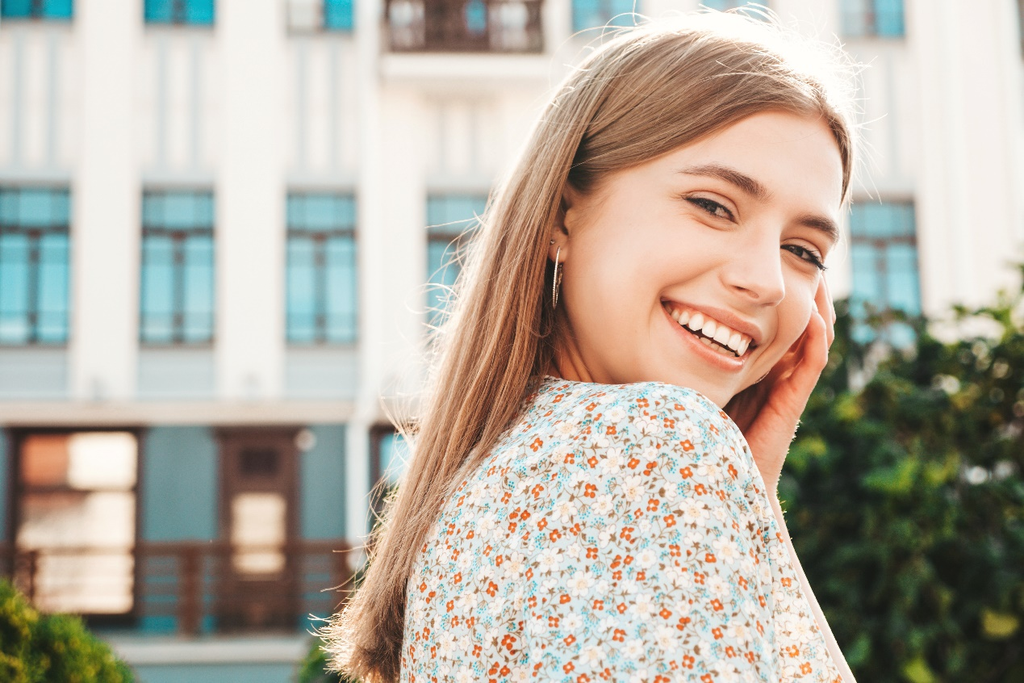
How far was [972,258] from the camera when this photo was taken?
12.6 metres

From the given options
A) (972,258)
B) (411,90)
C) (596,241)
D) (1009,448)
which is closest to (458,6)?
(411,90)

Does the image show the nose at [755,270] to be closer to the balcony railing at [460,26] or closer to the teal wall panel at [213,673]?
the teal wall panel at [213,673]

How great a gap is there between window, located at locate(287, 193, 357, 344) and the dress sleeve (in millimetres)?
12029

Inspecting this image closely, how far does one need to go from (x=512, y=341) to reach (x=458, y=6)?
41.4 ft

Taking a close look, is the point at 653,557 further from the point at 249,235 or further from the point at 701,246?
the point at 249,235

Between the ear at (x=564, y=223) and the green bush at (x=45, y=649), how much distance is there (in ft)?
6.11


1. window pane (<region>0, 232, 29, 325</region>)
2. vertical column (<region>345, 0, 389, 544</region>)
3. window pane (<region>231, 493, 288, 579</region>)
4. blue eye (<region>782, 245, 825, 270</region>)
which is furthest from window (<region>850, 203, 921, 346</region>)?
blue eye (<region>782, 245, 825, 270</region>)

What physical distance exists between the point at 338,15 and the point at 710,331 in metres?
13.1

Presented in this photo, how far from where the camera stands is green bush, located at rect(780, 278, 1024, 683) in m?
4.05

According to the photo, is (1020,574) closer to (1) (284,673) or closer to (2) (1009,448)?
(2) (1009,448)

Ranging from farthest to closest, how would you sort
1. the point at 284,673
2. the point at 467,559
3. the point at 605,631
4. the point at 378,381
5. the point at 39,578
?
1. the point at 378,381
2. the point at 39,578
3. the point at 284,673
4. the point at 467,559
5. the point at 605,631

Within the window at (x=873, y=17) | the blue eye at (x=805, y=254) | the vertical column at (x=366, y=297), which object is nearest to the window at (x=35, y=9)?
the vertical column at (x=366, y=297)

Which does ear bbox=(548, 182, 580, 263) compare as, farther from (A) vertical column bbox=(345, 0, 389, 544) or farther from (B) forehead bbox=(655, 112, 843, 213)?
(A) vertical column bbox=(345, 0, 389, 544)

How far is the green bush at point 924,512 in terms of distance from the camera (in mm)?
4051
